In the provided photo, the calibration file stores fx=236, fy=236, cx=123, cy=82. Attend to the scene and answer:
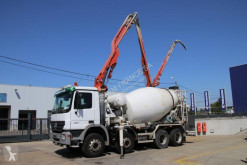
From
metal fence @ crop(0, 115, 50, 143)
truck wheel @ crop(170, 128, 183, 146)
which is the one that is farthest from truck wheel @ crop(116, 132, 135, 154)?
metal fence @ crop(0, 115, 50, 143)

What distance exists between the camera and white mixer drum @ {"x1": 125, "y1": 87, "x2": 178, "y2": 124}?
1188cm

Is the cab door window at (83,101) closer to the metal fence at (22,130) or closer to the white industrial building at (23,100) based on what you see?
the metal fence at (22,130)

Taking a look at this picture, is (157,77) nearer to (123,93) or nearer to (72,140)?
(123,93)

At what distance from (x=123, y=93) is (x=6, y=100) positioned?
24.2m

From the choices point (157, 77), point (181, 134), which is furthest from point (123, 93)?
point (157, 77)

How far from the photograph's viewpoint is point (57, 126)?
10.4 m

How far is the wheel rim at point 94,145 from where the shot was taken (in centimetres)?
1010

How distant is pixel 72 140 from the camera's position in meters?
9.70

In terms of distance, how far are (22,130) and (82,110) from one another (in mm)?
9127

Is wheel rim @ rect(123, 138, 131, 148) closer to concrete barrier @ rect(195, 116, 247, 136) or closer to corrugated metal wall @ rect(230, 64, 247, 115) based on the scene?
concrete barrier @ rect(195, 116, 247, 136)

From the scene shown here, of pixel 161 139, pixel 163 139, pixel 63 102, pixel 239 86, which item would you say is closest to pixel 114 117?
pixel 63 102

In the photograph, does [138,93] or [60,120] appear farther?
[138,93]

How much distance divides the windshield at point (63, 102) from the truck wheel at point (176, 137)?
633 centimetres

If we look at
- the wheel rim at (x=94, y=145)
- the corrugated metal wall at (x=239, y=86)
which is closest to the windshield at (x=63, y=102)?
the wheel rim at (x=94, y=145)
